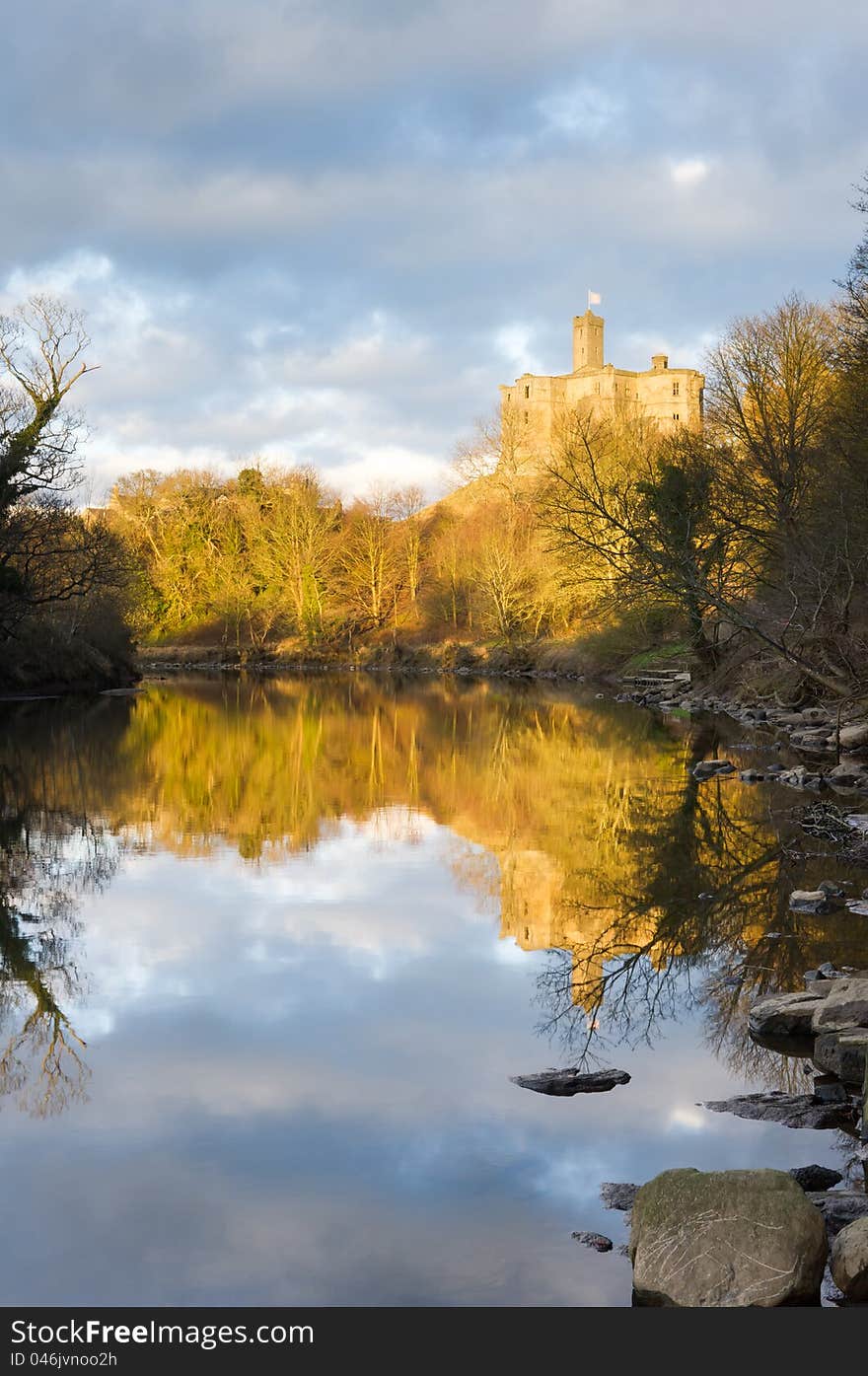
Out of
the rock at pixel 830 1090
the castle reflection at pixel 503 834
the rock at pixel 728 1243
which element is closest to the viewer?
the rock at pixel 728 1243

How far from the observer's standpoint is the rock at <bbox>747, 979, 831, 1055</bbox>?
22.6 ft

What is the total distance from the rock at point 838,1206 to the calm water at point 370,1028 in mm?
461

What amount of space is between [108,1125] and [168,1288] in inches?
61.8

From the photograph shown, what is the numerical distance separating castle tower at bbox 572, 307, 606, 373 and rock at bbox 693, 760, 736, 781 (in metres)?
105

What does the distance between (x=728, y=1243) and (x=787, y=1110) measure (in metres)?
1.90

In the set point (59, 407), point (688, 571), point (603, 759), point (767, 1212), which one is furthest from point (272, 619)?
point (767, 1212)

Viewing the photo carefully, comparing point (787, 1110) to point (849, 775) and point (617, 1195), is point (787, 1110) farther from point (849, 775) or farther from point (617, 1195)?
point (849, 775)

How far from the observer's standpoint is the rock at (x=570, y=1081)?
6.28m

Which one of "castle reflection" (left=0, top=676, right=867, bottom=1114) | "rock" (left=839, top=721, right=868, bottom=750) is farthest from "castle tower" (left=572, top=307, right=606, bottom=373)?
"rock" (left=839, top=721, right=868, bottom=750)

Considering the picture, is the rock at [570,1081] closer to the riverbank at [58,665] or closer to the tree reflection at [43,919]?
the tree reflection at [43,919]

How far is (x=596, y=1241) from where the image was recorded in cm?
469

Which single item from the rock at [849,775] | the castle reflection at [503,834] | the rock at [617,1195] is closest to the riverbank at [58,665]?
the castle reflection at [503,834]

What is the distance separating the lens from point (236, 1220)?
4895 mm

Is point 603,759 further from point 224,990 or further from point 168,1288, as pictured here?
point 168,1288
